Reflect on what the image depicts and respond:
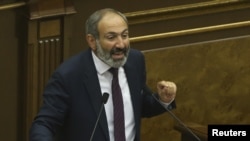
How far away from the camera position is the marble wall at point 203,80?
9.19ft

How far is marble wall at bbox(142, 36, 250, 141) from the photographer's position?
2801 millimetres

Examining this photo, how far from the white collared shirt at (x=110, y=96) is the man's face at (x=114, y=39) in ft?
0.17

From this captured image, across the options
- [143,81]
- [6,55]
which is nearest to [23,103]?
[6,55]

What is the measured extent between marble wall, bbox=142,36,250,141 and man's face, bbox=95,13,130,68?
85 cm

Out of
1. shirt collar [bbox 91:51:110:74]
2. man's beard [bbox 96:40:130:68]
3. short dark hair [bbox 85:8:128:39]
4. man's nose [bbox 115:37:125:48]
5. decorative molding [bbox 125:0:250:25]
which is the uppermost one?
decorative molding [bbox 125:0:250:25]

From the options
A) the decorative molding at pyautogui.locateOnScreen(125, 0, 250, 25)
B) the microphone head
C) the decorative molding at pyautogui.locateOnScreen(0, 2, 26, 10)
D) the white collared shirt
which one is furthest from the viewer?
the decorative molding at pyautogui.locateOnScreen(125, 0, 250, 25)

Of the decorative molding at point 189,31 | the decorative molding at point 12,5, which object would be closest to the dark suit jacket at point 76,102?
the decorative molding at point 12,5

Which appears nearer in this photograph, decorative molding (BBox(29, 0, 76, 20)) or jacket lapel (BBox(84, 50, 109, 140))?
jacket lapel (BBox(84, 50, 109, 140))

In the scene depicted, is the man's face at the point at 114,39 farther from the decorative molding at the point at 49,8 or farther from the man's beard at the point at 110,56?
the decorative molding at the point at 49,8

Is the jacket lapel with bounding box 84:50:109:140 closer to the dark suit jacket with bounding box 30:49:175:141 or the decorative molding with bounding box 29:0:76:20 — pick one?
the dark suit jacket with bounding box 30:49:175:141

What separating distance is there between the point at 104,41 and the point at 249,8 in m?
1.09

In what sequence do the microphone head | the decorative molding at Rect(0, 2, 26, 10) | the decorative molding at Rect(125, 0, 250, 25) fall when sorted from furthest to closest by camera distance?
1. the decorative molding at Rect(125, 0, 250, 25)
2. the decorative molding at Rect(0, 2, 26, 10)
3. the microphone head

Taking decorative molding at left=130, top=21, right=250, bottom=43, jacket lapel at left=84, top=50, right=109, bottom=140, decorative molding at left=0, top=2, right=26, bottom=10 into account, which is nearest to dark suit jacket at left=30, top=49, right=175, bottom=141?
jacket lapel at left=84, top=50, right=109, bottom=140

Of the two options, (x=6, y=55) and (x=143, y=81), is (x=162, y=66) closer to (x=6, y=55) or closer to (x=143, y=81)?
(x=6, y=55)
